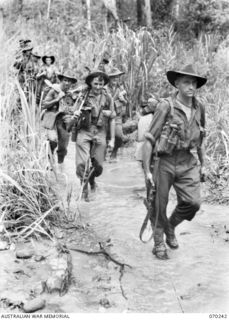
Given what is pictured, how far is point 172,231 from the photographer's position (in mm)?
5301

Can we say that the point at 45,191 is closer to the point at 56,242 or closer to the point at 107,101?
the point at 56,242

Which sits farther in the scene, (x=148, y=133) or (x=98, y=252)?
(x=98, y=252)

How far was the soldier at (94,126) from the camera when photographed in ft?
21.9

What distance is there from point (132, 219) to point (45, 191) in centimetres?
130

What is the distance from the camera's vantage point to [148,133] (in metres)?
4.71

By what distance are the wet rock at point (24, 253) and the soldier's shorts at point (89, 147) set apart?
192 cm

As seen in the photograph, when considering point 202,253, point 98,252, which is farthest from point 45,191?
point 202,253

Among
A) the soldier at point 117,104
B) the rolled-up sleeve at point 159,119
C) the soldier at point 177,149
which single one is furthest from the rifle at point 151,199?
the soldier at point 117,104

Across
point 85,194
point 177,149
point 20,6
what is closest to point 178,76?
point 177,149

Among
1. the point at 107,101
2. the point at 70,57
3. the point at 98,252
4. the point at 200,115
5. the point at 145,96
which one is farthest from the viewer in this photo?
the point at 70,57

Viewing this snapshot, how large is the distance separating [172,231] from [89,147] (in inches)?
77.1

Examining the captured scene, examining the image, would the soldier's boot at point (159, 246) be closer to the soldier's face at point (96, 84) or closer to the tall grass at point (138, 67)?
the tall grass at point (138, 67)

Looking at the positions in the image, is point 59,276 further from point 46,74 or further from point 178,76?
point 46,74

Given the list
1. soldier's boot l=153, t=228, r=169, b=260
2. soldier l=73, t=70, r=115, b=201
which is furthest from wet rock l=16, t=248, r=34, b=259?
soldier l=73, t=70, r=115, b=201
